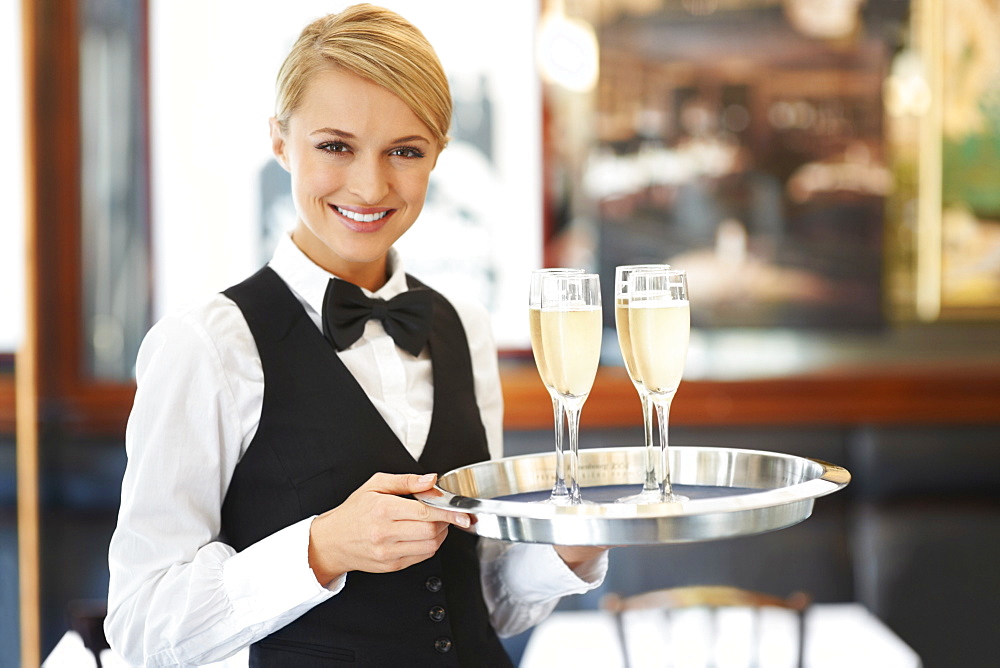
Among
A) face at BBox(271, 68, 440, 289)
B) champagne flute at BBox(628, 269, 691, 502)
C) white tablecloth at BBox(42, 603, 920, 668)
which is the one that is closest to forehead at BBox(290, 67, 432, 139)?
face at BBox(271, 68, 440, 289)

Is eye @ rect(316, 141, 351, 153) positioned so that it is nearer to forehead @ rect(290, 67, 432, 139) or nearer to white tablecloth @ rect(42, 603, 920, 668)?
forehead @ rect(290, 67, 432, 139)

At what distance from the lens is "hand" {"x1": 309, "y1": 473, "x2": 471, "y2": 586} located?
4.36 ft

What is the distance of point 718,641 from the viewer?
2.80 metres

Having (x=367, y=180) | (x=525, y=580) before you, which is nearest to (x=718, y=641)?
(x=525, y=580)

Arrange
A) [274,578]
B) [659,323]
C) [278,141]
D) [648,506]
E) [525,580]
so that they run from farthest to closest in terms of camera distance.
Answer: [525,580]
[278,141]
[274,578]
[659,323]
[648,506]

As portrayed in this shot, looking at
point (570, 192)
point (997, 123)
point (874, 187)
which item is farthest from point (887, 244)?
point (570, 192)

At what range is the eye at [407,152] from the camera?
157 centimetres

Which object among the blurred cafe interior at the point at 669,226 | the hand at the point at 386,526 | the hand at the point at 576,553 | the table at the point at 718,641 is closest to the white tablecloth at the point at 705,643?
the table at the point at 718,641

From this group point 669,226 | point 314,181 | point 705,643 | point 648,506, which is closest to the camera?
point 648,506

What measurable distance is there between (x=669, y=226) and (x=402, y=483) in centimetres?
279

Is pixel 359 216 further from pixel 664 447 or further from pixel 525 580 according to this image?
pixel 525 580

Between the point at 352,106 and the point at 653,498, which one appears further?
the point at 352,106

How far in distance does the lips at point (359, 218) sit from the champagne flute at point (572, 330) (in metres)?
0.33

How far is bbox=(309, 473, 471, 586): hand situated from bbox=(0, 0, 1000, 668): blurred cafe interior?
2.29 metres
